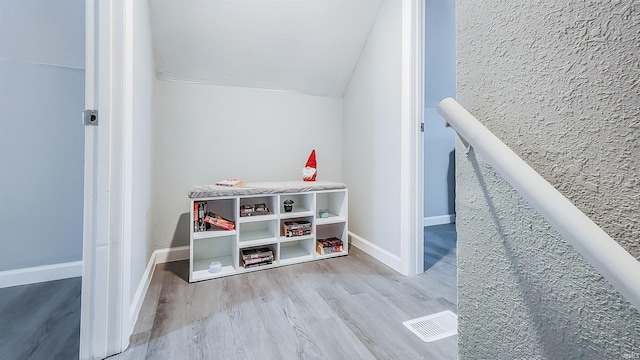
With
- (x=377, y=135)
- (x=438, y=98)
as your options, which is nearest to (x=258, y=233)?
(x=377, y=135)

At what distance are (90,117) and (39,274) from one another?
52.8 inches

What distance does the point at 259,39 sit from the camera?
208cm

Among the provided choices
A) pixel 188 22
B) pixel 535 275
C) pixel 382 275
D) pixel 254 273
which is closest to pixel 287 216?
pixel 254 273

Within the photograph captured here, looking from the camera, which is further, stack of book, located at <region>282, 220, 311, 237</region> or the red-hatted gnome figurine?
the red-hatted gnome figurine

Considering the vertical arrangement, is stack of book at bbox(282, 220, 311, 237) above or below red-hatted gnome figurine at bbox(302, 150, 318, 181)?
below

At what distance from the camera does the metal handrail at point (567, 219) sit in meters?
0.30

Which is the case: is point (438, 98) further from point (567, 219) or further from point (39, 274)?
point (39, 274)

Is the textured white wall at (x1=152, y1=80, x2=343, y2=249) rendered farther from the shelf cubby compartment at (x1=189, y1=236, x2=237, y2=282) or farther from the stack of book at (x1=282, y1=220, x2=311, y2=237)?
the stack of book at (x1=282, y1=220, x2=311, y2=237)

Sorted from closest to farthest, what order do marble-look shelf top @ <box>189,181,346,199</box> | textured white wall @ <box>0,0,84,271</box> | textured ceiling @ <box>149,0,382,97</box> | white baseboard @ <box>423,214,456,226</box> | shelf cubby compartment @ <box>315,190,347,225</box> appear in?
textured white wall @ <box>0,0,84,271</box>, marble-look shelf top @ <box>189,181,346,199</box>, textured ceiling @ <box>149,0,382,97</box>, shelf cubby compartment @ <box>315,190,347,225</box>, white baseboard @ <box>423,214,456,226</box>

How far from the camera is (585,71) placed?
0.41 meters

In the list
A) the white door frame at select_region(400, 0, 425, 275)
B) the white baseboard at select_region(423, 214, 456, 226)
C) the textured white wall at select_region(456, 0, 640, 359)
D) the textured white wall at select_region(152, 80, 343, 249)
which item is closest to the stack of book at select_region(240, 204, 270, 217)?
Result: the textured white wall at select_region(152, 80, 343, 249)

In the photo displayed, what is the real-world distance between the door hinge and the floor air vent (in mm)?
1597

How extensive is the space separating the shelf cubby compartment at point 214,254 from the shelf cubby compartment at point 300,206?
0.43 m

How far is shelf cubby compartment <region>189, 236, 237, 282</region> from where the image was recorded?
75.4 inches
